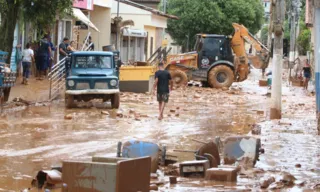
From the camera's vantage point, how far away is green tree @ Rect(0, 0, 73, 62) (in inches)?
939

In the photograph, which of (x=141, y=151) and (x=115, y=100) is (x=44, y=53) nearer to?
(x=115, y=100)

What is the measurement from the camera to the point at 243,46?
38875 millimetres

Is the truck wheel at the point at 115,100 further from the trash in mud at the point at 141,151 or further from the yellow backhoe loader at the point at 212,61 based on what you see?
the yellow backhoe loader at the point at 212,61

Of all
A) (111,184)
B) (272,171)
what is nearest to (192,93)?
(272,171)

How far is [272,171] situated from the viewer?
12.4 meters

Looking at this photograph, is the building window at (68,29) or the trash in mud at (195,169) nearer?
the trash in mud at (195,169)

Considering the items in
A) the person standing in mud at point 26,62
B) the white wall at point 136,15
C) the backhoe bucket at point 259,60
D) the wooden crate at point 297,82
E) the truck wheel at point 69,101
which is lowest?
the truck wheel at point 69,101

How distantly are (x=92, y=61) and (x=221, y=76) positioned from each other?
1544 centimetres

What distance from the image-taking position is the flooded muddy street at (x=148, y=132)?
1248 centimetres

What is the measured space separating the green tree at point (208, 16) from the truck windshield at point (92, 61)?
144ft

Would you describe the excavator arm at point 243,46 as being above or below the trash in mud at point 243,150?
above

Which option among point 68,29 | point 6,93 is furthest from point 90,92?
point 68,29

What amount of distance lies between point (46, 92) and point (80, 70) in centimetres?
433

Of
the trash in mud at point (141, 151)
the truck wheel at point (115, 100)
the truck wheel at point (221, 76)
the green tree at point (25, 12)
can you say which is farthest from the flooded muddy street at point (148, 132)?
the truck wheel at point (221, 76)
